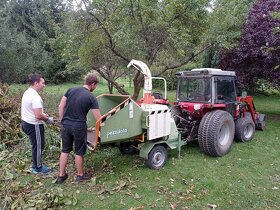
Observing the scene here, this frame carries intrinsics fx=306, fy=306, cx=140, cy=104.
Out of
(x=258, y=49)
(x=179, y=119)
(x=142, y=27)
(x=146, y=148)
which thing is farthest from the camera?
(x=258, y=49)

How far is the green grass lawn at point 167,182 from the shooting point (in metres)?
4.32

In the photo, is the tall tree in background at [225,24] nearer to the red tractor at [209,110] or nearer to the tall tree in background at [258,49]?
the tall tree in background at [258,49]

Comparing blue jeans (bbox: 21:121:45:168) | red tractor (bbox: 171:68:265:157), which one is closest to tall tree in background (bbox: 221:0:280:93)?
red tractor (bbox: 171:68:265:157)

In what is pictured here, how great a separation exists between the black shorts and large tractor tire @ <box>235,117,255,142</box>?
4114 millimetres

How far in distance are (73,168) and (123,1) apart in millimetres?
5042

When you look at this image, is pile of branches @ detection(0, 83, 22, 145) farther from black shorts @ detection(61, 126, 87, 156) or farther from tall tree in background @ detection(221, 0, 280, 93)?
tall tree in background @ detection(221, 0, 280, 93)

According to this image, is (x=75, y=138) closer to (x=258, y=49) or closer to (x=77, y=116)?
(x=77, y=116)

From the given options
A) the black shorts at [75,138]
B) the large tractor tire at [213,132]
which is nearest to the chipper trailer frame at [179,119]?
the large tractor tire at [213,132]

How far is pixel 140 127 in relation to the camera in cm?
518

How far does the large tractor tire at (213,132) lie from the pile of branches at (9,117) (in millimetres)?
3938

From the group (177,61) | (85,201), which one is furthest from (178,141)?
(177,61)

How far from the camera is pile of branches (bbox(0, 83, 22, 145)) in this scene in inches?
260

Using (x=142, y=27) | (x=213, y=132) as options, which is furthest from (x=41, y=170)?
(x=142, y=27)

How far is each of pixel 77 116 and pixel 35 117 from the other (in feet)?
2.90
